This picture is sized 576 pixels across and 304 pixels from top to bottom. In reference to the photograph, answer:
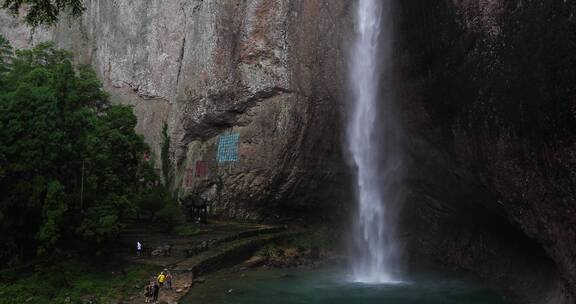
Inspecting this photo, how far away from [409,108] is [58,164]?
12941 millimetres

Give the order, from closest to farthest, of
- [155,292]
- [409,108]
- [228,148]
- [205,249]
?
[155,292], [205,249], [409,108], [228,148]

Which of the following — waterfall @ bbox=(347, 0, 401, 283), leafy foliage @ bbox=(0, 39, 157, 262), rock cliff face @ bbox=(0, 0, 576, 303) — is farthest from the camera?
waterfall @ bbox=(347, 0, 401, 283)

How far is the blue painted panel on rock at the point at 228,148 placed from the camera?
2530 cm

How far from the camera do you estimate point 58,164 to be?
16.1m

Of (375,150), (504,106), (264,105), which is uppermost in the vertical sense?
(264,105)

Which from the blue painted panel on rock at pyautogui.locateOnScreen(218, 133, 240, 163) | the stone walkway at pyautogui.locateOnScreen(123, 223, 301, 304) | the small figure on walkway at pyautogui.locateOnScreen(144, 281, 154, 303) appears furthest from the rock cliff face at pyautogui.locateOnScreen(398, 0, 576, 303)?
the small figure on walkway at pyautogui.locateOnScreen(144, 281, 154, 303)

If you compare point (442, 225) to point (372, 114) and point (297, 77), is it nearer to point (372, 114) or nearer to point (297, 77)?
point (372, 114)

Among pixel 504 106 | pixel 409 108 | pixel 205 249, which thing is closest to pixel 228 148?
pixel 205 249

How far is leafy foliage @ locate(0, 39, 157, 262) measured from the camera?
15000mm

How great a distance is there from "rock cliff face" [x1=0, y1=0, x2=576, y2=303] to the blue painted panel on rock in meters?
0.27

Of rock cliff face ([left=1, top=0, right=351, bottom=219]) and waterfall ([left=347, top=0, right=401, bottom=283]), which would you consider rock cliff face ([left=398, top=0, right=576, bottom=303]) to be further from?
rock cliff face ([left=1, top=0, right=351, bottom=219])

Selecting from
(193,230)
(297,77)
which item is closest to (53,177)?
(193,230)

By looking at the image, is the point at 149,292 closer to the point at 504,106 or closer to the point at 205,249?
the point at 205,249

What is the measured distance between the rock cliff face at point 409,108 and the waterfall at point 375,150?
1.03m
